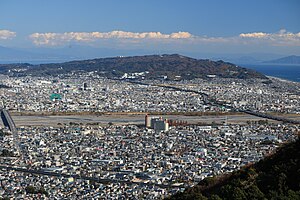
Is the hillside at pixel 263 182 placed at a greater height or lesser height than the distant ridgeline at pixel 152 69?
greater

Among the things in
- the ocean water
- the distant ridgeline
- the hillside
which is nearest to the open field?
the hillside

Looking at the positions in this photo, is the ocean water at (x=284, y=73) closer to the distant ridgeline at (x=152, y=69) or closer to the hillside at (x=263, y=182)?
the distant ridgeline at (x=152, y=69)

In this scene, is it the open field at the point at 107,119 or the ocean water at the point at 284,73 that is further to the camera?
the ocean water at the point at 284,73

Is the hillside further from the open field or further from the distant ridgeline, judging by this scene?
the distant ridgeline

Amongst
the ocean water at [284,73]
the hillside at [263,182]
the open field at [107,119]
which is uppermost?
the hillside at [263,182]

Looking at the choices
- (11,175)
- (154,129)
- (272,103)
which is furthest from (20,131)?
(272,103)

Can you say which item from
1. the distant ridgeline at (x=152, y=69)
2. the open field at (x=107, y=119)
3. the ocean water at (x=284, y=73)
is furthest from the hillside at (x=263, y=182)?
the ocean water at (x=284, y=73)
